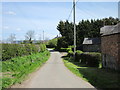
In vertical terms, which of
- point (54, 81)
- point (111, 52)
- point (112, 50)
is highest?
point (112, 50)

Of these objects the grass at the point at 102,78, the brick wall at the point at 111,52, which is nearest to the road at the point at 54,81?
the grass at the point at 102,78

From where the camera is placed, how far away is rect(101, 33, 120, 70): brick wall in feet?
48.6

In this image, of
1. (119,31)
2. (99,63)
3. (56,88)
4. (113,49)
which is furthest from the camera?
(99,63)

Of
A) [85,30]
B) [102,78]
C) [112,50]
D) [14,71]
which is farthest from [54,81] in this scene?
[85,30]

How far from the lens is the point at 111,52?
16.4 m

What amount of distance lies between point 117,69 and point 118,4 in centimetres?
577

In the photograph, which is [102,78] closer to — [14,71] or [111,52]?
[111,52]

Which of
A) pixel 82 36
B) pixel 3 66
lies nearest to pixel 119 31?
pixel 3 66

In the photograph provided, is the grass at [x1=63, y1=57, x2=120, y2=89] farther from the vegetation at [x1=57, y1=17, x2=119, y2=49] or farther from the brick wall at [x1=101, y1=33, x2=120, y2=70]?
the vegetation at [x1=57, y1=17, x2=119, y2=49]

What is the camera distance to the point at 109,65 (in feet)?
56.1

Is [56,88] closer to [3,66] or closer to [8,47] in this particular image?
[3,66]

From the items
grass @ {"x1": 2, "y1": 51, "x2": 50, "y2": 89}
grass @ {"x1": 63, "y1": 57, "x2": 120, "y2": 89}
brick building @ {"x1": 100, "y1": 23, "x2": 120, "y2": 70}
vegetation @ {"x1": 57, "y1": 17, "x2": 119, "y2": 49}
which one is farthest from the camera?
vegetation @ {"x1": 57, "y1": 17, "x2": 119, "y2": 49}

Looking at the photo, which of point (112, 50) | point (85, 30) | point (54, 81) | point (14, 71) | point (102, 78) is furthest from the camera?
point (85, 30)

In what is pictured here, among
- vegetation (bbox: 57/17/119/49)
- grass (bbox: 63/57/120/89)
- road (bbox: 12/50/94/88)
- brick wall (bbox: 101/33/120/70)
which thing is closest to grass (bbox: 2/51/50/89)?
road (bbox: 12/50/94/88)
